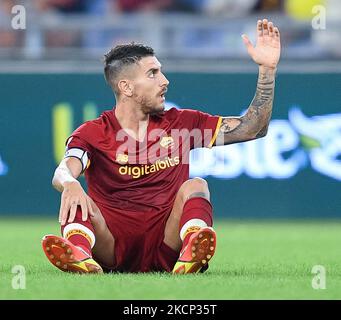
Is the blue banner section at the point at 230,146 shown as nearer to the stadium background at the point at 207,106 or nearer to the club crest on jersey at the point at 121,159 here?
the stadium background at the point at 207,106

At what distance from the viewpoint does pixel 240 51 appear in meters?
13.5

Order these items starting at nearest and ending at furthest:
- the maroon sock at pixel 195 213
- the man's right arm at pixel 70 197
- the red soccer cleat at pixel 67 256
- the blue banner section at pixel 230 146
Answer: the red soccer cleat at pixel 67 256
the man's right arm at pixel 70 197
the maroon sock at pixel 195 213
the blue banner section at pixel 230 146

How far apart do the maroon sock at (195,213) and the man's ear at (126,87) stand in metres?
0.91

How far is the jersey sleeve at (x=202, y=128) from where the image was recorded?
7.34 m

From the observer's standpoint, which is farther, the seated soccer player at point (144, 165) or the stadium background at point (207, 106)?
the stadium background at point (207, 106)

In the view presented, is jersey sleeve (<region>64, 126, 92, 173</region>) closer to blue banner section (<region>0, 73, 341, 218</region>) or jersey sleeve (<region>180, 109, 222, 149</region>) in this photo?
jersey sleeve (<region>180, 109, 222, 149</region>)

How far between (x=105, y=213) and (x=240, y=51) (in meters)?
6.69

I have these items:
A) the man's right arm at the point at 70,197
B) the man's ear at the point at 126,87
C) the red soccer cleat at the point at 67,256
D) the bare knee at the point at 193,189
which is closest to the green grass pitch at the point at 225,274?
the red soccer cleat at the point at 67,256

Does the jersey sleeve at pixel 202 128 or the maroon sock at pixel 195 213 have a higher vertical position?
the jersey sleeve at pixel 202 128

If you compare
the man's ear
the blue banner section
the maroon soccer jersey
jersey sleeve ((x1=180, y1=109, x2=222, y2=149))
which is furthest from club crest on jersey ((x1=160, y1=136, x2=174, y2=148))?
the blue banner section

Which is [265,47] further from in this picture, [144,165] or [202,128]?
[144,165]

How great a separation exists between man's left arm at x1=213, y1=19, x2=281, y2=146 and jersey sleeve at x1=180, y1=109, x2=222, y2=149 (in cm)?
3

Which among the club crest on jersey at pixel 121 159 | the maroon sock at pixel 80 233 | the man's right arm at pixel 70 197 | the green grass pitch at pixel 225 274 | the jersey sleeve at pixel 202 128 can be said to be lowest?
the green grass pitch at pixel 225 274
